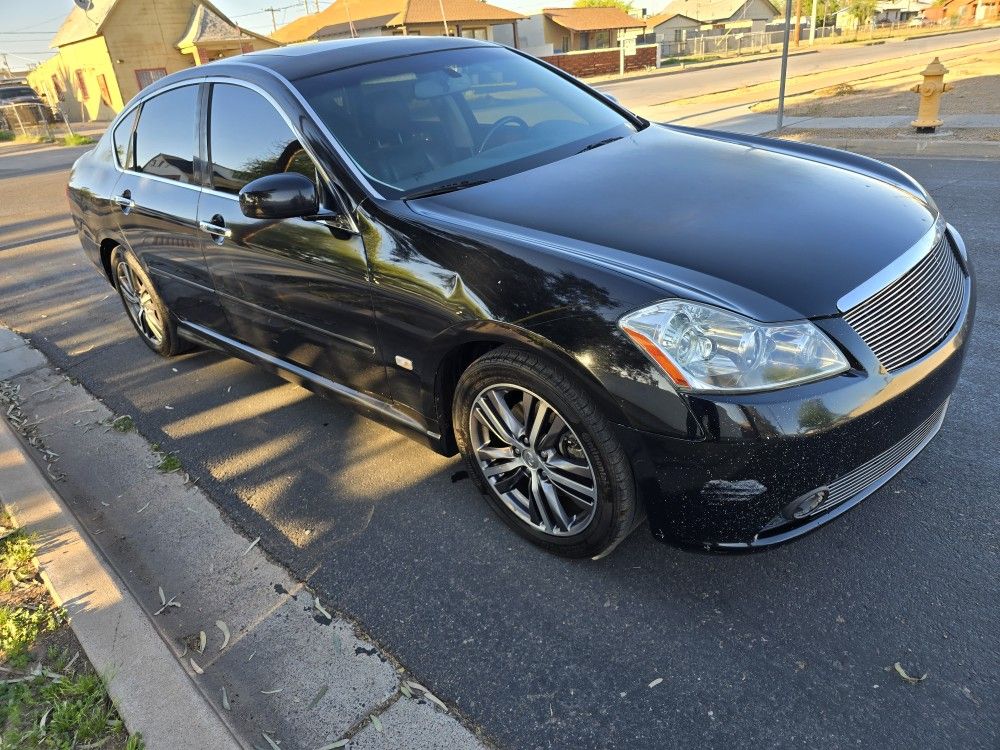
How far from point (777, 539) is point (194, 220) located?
10.3 ft

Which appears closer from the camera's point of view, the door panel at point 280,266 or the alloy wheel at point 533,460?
the alloy wheel at point 533,460

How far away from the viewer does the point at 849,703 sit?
207cm

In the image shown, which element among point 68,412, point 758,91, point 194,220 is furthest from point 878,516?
point 758,91

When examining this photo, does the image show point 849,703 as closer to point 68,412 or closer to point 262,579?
point 262,579

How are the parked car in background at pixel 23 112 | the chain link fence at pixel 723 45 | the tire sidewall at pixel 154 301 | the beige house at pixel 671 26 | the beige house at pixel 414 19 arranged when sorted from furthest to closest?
the beige house at pixel 671 26 < the chain link fence at pixel 723 45 < the beige house at pixel 414 19 < the parked car in background at pixel 23 112 < the tire sidewall at pixel 154 301

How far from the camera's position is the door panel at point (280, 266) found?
3.02 metres

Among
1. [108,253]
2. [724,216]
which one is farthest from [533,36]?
[724,216]

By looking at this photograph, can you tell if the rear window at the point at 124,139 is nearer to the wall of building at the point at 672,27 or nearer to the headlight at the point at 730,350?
the headlight at the point at 730,350

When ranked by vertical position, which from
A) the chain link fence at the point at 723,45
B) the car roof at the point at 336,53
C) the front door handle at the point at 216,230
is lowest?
the chain link fence at the point at 723,45

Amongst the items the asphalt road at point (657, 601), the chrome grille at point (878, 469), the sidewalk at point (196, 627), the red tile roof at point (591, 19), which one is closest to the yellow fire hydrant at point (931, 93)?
the asphalt road at point (657, 601)

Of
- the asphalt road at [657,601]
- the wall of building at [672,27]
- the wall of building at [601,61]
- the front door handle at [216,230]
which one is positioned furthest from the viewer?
the wall of building at [672,27]

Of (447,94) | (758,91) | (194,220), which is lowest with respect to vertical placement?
(758,91)

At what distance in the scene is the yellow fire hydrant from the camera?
8.93 metres

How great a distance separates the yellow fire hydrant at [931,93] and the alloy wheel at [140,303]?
8.98 metres
